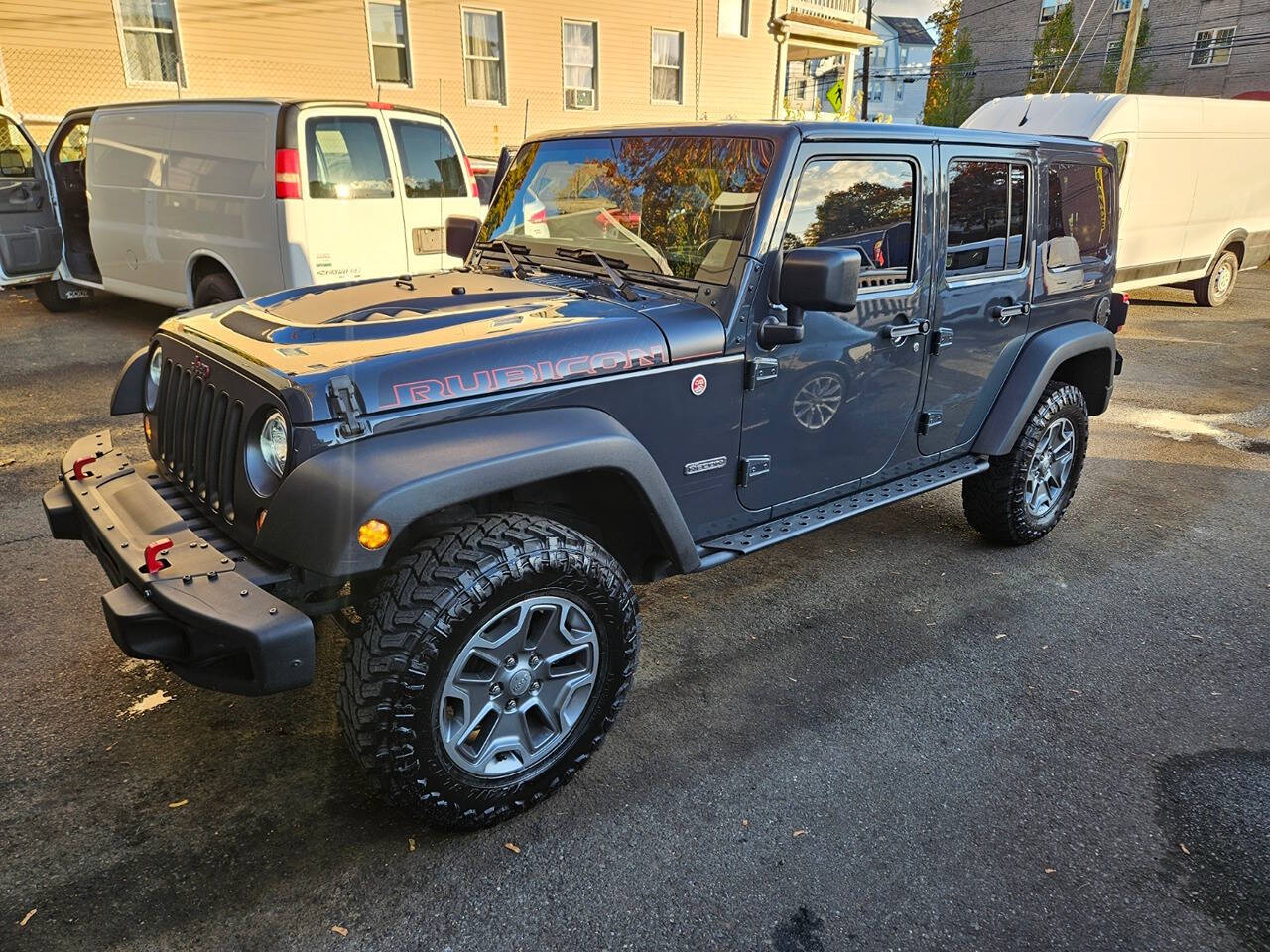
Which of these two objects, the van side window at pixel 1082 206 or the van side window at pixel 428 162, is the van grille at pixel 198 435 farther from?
the van side window at pixel 428 162

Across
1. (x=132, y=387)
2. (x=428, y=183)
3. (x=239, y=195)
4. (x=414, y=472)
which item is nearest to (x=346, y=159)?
(x=428, y=183)

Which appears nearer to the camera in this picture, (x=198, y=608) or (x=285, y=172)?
(x=198, y=608)

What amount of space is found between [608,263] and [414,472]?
1.35m

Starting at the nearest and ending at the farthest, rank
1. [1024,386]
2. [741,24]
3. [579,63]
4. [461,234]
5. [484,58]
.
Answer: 1. [1024,386]
2. [461,234]
3. [484,58]
4. [579,63]
5. [741,24]

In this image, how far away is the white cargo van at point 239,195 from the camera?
696cm

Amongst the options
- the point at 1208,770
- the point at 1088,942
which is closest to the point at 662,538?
the point at 1088,942

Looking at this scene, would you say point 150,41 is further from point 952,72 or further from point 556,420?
point 952,72

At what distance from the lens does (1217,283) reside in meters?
12.5

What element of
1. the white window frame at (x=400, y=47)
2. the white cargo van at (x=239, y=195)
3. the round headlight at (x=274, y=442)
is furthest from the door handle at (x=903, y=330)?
the white window frame at (x=400, y=47)

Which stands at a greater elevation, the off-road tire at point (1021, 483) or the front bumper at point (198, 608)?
the front bumper at point (198, 608)

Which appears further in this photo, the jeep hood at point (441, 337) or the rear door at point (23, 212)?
the rear door at point (23, 212)

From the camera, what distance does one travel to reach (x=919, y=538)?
477cm

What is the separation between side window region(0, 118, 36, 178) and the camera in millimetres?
8562

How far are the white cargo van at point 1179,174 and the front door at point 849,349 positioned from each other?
24.5 feet
